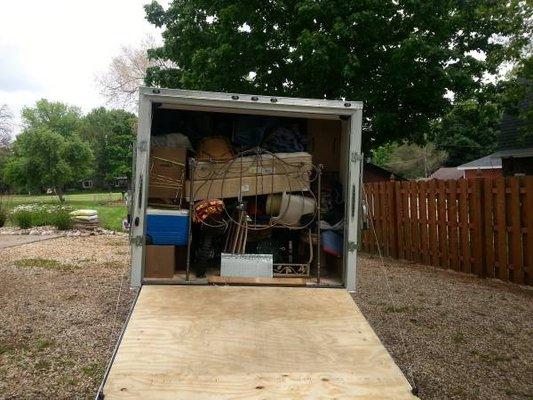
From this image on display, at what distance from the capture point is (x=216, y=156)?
5484mm

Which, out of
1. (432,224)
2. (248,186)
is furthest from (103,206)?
(248,186)

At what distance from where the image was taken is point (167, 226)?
4941mm

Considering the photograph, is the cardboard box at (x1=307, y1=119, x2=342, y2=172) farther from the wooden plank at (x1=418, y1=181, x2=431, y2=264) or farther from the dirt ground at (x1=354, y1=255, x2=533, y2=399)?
the wooden plank at (x1=418, y1=181, x2=431, y2=264)

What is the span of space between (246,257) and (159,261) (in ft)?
2.92

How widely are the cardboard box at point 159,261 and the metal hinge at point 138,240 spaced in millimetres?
181

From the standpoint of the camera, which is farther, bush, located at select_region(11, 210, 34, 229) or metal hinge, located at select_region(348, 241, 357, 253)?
bush, located at select_region(11, 210, 34, 229)

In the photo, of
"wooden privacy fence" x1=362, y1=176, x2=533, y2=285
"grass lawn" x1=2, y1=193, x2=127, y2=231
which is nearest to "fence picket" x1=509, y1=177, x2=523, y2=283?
"wooden privacy fence" x1=362, y1=176, x2=533, y2=285

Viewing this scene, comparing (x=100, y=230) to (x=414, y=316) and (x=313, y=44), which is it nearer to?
(x=313, y=44)

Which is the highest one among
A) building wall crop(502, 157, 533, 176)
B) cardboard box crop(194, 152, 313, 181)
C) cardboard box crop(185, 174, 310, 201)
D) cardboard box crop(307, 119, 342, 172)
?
building wall crop(502, 157, 533, 176)

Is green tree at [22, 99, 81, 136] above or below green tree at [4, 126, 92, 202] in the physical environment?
above

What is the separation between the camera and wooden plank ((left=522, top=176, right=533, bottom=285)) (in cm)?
778

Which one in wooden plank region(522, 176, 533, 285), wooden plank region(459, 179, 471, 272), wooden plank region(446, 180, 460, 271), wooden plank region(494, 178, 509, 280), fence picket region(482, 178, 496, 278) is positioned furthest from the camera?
wooden plank region(446, 180, 460, 271)

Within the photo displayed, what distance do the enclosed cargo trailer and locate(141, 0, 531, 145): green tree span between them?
5998 mm

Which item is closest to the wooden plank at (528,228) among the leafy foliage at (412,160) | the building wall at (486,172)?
the building wall at (486,172)
